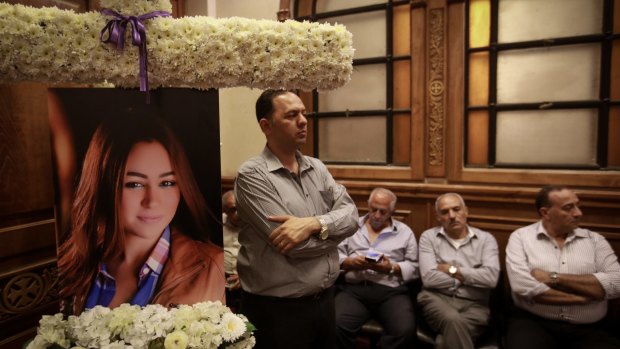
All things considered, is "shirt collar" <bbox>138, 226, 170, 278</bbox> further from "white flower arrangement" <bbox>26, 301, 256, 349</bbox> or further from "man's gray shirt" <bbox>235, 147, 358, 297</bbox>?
"man's gray shirt" <bbox>235, 147, 358, 297</bbox>

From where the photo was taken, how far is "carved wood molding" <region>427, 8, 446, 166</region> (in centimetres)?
288

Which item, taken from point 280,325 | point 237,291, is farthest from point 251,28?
point 237,291

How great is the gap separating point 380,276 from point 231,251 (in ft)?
3.42

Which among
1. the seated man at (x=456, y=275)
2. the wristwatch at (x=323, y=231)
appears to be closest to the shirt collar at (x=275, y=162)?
the wristwatch at (x=323, y=231)

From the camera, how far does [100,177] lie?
130 centimetres

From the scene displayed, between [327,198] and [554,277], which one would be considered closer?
[327,198]

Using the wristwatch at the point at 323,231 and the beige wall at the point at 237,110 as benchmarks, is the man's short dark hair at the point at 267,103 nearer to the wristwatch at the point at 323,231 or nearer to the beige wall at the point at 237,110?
the wristwatch at the point at 323,231

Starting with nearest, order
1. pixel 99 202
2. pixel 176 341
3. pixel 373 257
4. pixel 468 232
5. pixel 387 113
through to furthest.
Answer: pixel 176 341 < pixel 99 202 < pixel 373 257 < pixel 468 232 < pixel 387 113

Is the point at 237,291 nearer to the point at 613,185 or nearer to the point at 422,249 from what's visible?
the point at 422,249

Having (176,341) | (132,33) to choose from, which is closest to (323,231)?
(176,341)

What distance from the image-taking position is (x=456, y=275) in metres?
2.49

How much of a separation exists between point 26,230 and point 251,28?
159cm

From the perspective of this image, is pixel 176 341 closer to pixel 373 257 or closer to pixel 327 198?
pixel 327 198

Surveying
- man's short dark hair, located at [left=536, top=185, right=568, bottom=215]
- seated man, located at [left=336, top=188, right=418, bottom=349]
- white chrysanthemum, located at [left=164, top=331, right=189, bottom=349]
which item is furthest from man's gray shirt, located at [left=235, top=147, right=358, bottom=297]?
man's short dark hair, located at [left=536, top=185, right=568, bottom=215]
